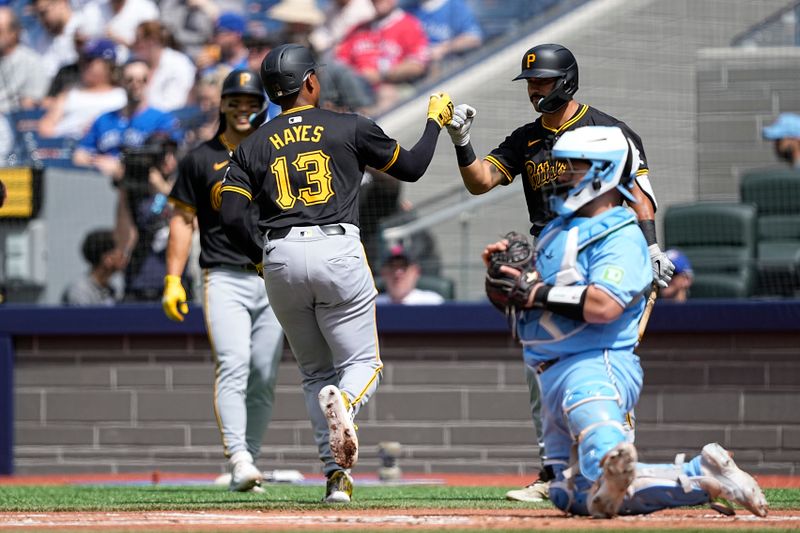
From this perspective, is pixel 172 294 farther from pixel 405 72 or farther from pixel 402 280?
pixel 405 72

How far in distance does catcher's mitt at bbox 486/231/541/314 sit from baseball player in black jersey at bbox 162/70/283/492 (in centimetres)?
269

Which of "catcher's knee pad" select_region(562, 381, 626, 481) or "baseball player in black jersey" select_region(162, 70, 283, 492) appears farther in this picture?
"baseball player in black jersey" select_region(162, 70, 283, 492)

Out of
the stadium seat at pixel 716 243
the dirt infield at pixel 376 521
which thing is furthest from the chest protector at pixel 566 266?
the stadium seat at pixel 716 243

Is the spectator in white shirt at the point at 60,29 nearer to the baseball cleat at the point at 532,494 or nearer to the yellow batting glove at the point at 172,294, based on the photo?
the yellow batting glove at the point at 172,294

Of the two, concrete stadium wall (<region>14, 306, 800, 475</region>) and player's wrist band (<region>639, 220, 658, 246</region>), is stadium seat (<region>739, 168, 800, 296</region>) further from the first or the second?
player's wrist band (<region>639, 220, 658, 246</region>)

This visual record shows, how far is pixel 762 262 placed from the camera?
9172mm

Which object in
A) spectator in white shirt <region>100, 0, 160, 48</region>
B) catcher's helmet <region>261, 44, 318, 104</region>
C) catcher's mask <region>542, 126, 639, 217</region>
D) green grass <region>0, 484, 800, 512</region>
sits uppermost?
spectator in white shirt <region>100, 0, 160, 48</region>

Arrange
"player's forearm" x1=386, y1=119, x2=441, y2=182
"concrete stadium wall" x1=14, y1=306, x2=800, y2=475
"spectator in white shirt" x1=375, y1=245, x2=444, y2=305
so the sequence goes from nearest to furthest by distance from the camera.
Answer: "player's forearm" x1=386, y1=119, x2=441, y2=182, "concrete stadium wall" x1=14, y1=306, x2=800, y2=475, "spectator in white shirt" x1=375, y1=245, x2=444, y2=305

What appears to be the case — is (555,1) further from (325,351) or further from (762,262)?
(325,351)

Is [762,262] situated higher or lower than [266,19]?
lower

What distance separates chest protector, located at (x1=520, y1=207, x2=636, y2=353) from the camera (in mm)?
4809

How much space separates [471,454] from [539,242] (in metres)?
4.71

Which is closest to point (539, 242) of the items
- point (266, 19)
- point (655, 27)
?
point (655, 27)

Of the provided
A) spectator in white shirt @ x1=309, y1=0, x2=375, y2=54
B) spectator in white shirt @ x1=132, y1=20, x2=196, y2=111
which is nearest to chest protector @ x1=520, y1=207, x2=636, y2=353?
spectator in white shirt @ x1=309, y1=0, x2=375, y2=54
